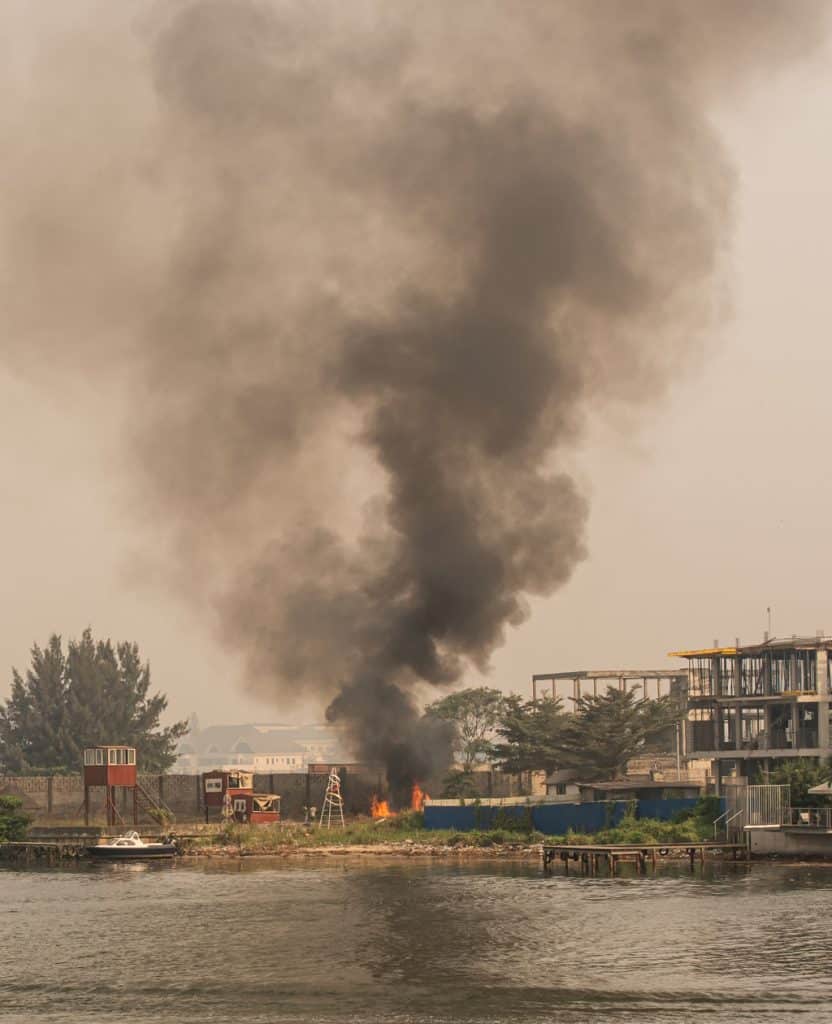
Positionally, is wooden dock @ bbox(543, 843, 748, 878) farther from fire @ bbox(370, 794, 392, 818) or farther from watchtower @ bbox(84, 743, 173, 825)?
watchtower @ bbox(84, 743, 173, 825)

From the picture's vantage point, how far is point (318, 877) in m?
96.3

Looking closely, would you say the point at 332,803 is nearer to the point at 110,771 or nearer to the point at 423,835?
the point at 423,835

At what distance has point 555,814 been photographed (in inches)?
4375

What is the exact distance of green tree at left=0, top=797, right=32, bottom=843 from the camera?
124 metres

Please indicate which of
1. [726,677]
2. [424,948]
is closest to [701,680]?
[726,677]

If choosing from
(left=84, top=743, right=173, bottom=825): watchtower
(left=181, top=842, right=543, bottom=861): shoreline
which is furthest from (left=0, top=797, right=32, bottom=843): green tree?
(left=181, top=842, right=543, bottom=861): shoreline

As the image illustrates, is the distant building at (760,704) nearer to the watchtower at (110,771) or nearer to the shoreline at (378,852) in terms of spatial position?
the shoreline at (378,852)

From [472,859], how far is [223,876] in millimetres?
16758

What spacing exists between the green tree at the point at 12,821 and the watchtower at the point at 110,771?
4775 millimetres

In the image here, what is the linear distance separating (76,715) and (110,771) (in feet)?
187

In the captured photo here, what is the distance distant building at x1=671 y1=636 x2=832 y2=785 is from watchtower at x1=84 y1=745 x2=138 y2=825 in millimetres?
43213

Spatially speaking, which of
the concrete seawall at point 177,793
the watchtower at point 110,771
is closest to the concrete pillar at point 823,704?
the concrete seawall at point 177,793

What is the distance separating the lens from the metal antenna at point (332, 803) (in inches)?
4941

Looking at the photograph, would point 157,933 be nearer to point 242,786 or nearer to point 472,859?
point 472,859
